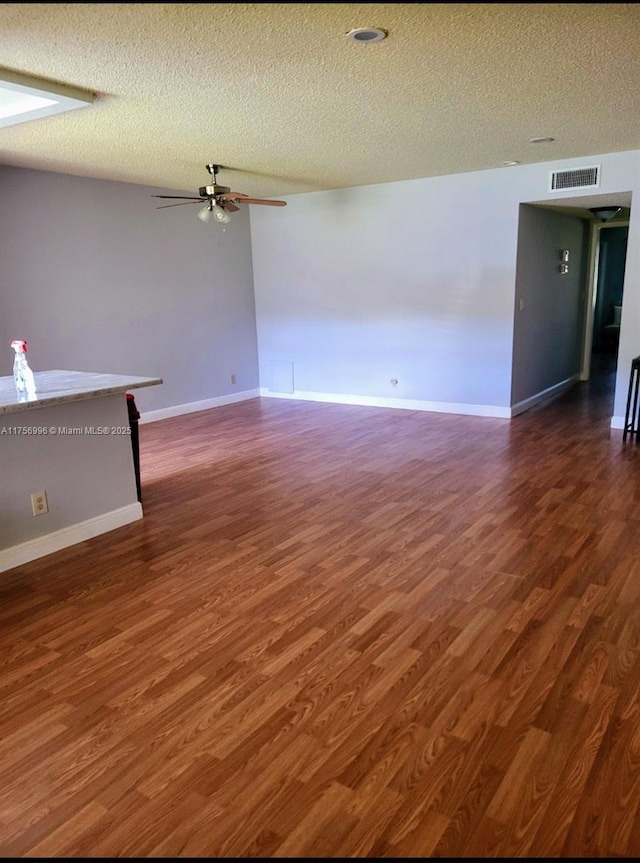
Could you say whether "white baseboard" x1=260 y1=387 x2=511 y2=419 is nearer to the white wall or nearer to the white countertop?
the white wall

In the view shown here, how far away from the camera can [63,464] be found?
10.7 ft

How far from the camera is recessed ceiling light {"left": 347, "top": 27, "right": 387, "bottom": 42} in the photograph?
8.09 ft

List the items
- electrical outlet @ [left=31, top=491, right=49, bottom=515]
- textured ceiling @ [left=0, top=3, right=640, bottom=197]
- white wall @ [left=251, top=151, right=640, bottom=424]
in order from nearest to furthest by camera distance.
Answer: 1. textured ceiling @ [left=0, top=3, right=640, bottom=197]
2. electrical outlet @ [left=31, top=491, right=49, bottom=515]
3. white wall @ [left=251, top=151, right=640, bottom=424]

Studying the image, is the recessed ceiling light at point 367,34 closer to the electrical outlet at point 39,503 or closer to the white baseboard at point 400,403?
the electrical outlet at point 39,503

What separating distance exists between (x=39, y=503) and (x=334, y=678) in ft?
6.43

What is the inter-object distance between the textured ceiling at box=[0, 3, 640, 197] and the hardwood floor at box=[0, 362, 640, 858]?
2449mm

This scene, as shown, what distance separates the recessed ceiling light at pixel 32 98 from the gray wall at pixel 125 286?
167 cm

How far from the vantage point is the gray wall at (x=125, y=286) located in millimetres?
5281

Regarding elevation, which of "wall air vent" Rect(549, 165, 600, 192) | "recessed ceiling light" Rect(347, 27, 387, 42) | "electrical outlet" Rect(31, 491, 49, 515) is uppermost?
"recessed ceiling light" Rect(347, 27, 387, 42)

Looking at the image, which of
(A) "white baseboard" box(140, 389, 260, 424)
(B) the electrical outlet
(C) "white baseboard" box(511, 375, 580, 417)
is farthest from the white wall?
(B) the electrical outlet

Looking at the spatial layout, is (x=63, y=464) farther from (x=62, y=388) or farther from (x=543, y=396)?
(x=543, y=396)

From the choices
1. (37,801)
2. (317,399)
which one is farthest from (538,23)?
(317,399)

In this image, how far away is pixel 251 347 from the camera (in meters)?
7.85

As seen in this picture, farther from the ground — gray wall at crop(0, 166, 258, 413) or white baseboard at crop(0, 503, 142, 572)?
gray wall at crop(0, 166, 258, 413)
